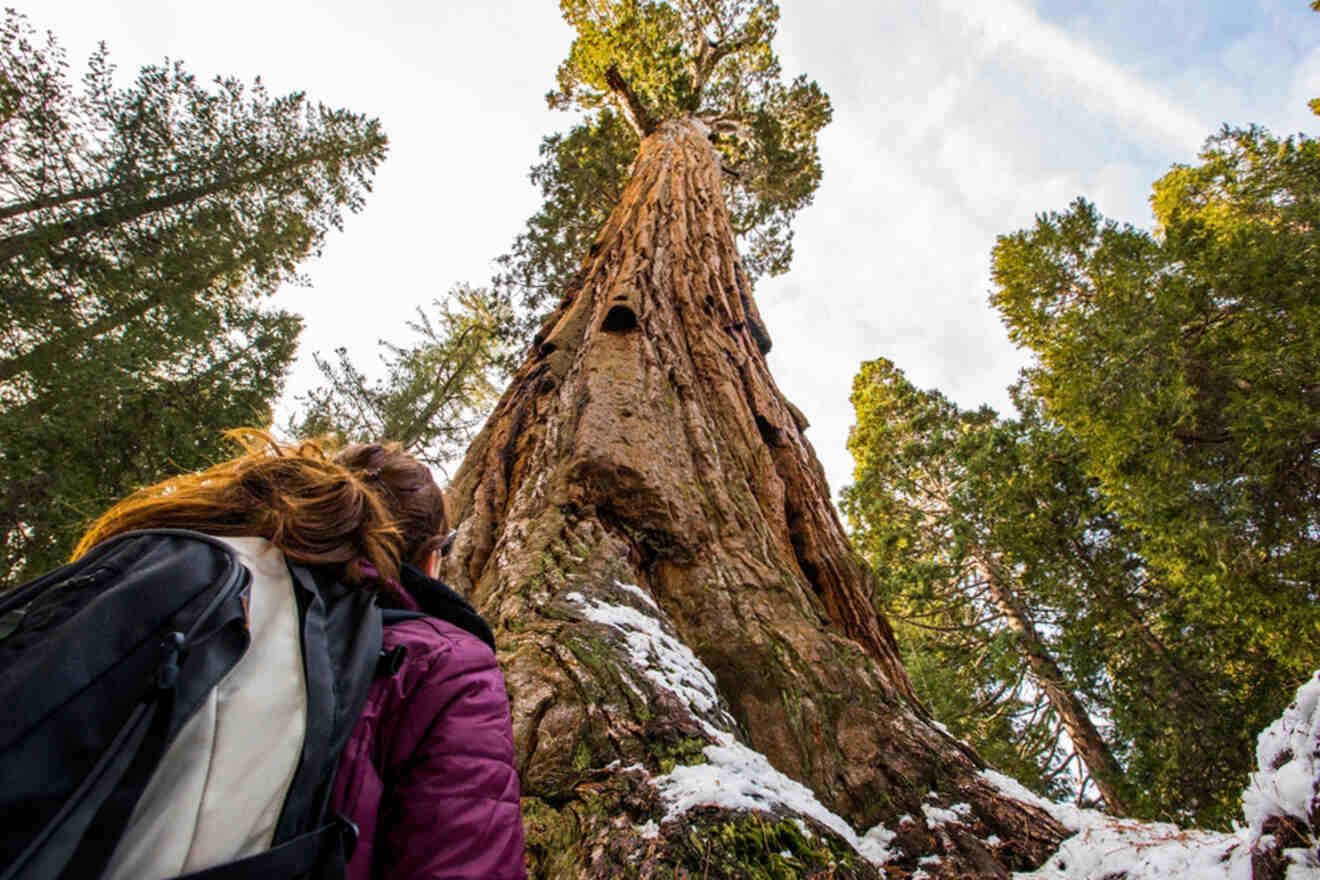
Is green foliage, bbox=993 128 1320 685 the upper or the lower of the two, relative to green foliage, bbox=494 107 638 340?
lower

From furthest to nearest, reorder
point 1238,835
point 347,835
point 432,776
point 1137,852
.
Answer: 1. point 1137,852
2. point 1238,835
3. point 432,776
4. point 347,835

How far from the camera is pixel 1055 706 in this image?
780 cm

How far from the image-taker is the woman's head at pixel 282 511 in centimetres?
104

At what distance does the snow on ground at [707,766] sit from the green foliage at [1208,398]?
7334 millimetres

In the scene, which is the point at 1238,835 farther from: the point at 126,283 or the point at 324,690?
the point at 126,283

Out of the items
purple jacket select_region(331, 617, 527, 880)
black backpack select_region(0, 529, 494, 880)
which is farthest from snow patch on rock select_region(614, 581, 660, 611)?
black backpack select_region(0, 529, 494, 880)

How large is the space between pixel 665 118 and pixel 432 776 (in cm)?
1194

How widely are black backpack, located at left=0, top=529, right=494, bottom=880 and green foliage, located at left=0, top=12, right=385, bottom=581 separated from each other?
7789 millimetres

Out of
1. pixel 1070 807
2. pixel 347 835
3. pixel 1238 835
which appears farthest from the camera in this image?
pixel 1070 807

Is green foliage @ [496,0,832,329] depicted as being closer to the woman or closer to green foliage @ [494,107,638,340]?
green foliage @ [494,107,638,340]

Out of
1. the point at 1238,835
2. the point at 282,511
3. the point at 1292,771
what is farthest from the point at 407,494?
the point at 1238,835

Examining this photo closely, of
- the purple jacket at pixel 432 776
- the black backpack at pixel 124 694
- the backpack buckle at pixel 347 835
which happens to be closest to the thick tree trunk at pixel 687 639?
the purple jacket at pixel 432 776

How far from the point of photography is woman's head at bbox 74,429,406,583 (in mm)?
1043

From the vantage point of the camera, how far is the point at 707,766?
60.5 inches
